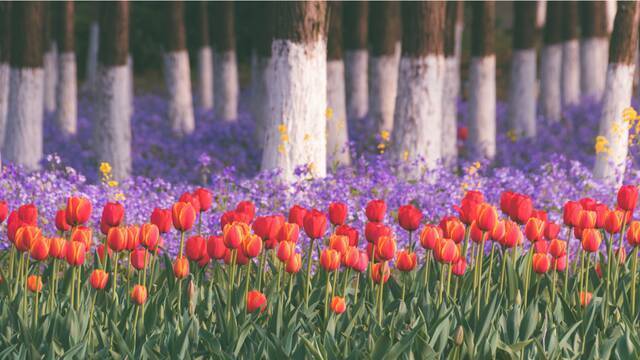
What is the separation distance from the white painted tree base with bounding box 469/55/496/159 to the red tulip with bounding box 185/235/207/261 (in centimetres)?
1363

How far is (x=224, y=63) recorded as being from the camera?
23.9 m

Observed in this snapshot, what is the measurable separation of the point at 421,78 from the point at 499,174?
295 cm

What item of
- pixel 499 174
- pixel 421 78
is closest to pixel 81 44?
pixel 421 78

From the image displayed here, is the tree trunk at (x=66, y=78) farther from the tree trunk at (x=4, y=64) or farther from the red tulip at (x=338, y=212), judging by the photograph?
the red tulip at (x=338, y=212)

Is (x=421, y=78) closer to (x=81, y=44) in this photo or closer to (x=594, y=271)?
(x=594, y=271)

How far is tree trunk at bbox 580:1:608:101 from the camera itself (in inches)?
973

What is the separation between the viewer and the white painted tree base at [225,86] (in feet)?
78.4

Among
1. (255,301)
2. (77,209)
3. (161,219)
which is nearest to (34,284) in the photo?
(77,209)

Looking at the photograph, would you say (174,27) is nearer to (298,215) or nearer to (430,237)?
(298,215)

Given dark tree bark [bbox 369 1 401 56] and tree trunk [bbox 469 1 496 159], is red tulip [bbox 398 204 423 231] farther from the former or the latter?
dark tree bark [bbox 369 1 401 56]

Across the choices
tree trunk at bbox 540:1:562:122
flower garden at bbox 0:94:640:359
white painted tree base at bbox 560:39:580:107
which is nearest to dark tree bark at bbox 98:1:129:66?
tree trunk at bbox 540:1:562:122

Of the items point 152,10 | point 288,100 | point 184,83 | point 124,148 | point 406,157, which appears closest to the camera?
point 288,100

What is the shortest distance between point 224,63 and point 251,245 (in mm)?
18234

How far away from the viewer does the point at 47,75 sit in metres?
28.4
